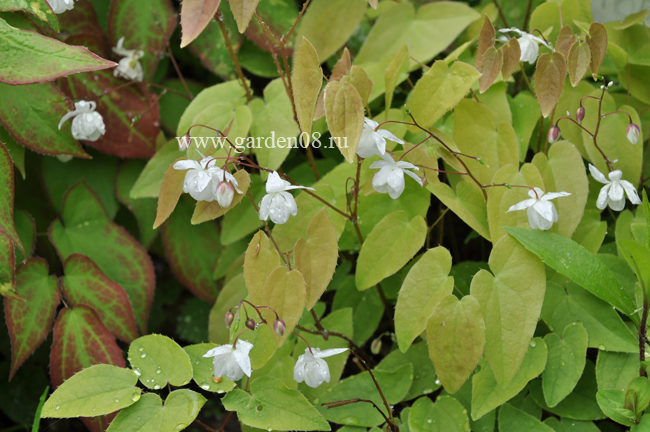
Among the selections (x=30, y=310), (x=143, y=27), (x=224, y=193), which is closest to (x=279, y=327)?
(x=224, y=193)

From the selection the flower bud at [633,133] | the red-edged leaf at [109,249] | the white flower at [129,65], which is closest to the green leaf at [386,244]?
the flower bud at [633,133]

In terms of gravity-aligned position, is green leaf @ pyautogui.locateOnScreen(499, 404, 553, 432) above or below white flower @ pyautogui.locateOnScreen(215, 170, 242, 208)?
below

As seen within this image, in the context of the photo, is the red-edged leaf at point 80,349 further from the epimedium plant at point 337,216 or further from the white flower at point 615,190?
the white flower at point 615,190

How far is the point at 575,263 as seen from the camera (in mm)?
903

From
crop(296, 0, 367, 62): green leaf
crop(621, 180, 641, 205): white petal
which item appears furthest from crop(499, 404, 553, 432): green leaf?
crop(296, 0, 367, 62): green leaf

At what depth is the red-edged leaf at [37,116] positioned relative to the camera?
1.13 m

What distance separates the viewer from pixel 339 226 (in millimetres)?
1022

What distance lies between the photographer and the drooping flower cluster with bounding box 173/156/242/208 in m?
0.85

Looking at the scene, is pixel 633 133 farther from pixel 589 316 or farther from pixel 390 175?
pixel 390 175

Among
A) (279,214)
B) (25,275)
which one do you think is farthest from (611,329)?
(25,275)

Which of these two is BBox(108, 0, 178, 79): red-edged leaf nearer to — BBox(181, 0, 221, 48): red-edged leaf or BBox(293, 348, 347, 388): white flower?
BBox(181, 0, 221, 48): red-edged leaf

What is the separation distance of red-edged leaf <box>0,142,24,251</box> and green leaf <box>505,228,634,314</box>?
0.77 meters

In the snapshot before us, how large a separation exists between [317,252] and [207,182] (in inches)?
7.4

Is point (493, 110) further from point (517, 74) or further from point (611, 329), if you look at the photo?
point (611, 329)
